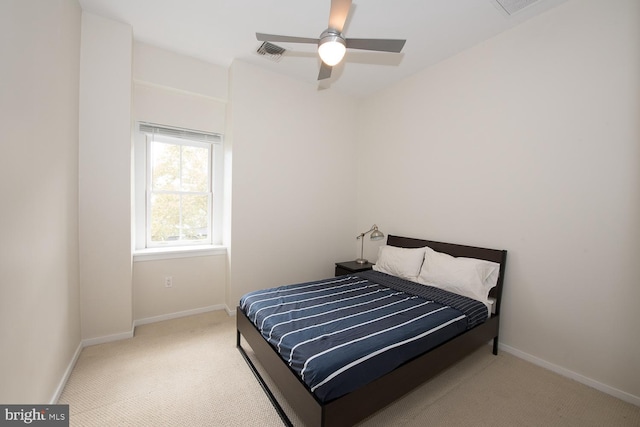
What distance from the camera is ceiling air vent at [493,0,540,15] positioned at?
202 centimetres

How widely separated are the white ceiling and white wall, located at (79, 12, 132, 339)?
257mm

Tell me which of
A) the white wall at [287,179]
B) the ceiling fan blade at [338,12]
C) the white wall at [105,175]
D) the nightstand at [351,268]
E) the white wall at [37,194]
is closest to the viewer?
the white wall at [37,194]

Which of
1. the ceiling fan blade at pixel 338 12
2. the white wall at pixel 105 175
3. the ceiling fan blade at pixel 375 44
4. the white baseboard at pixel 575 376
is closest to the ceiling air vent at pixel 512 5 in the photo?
the ceiling fan blade at pixel 375 44

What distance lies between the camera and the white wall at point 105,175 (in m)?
2.28

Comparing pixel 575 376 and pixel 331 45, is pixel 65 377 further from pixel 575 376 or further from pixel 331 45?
pixel 575 376

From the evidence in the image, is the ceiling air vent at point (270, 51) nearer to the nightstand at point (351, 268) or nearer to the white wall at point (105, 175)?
the white wall at point (105, 175)

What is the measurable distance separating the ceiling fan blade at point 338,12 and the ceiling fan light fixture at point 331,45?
0.04 meters

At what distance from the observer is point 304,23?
90.6 inches

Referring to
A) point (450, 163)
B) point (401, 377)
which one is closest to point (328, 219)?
point (450, 163)

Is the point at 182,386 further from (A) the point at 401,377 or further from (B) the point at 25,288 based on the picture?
(A) the point at 401,377

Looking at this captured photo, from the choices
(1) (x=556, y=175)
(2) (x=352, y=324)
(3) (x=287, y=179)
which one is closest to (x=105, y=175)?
(3) (x=287, y=179)

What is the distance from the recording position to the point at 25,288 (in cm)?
136

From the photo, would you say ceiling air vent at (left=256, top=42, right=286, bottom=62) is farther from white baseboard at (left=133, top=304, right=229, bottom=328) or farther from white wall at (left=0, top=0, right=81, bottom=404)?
white baseboard at (left=133, top=304, right=229, bottom=328)

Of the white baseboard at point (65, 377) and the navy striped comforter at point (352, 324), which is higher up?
the navy striped comforter at point (352, 324)
